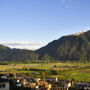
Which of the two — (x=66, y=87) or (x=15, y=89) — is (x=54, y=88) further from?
(x=15, y=89)

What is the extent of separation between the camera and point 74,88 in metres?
82.2

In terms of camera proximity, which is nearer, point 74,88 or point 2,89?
point 2,89

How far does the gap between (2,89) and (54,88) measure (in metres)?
19.8

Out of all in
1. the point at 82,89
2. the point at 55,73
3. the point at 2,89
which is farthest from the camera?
the point at 55,73

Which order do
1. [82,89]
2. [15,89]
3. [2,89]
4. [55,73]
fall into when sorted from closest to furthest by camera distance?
[2,89] < [15,89] < [82,89] < [55,73]

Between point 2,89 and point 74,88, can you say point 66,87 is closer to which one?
point 74,88

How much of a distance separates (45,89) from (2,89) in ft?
47.0

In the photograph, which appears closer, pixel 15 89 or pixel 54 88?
pixel 15 89

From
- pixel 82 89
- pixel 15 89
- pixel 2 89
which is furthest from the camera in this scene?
pixel 82 89

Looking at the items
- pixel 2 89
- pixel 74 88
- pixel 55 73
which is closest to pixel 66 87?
pixel 74 88

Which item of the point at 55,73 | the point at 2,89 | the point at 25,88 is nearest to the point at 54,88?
the point at 25,88

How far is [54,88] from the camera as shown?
78375 millimetres

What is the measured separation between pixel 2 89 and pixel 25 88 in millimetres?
9636

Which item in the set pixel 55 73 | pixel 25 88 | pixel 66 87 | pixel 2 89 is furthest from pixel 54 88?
pixel 55 73
